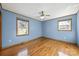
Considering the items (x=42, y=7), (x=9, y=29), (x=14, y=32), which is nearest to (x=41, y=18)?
(x=42, y=7)

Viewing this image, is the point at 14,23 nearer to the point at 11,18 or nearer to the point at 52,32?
the point at 11,18

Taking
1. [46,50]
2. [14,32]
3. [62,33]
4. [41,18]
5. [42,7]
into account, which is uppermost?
[42,7]

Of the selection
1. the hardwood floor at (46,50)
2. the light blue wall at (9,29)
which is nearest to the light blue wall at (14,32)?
the light blue wall at (9,29)

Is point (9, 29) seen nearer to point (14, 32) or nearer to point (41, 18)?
point (14, 32)

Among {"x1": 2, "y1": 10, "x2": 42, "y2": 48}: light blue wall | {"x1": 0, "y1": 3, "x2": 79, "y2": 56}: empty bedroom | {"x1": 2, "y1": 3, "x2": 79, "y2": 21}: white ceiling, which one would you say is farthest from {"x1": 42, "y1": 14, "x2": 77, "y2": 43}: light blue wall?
{"x1": 2, "y1": 10, "x2": 42, "y2": 48}: light blue wall

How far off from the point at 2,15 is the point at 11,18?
0.54 metres

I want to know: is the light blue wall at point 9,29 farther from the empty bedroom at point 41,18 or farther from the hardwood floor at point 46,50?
the hardwood floor at point 46,50

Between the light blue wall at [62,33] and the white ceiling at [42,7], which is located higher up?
the white ceiling at [42,7]

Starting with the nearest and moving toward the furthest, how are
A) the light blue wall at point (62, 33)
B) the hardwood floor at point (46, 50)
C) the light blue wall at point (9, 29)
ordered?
the hardwood floor at point (46, 50) → the light blue wall at point (9, 29) → the light blue wall at point (62, 33)

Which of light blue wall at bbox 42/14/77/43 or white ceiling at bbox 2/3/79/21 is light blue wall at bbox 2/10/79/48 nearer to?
light blue wall at bbox 42/14/77/43

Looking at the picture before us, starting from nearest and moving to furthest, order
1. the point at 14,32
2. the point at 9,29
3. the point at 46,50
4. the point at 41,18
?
the point at 46,50 → the point at 9,29 → the point at 14,32 → the point at 41,18

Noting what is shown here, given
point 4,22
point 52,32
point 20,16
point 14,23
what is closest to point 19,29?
point 14,23

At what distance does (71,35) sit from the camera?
4016 millimetres

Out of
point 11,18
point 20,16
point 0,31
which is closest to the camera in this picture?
point 0,31
